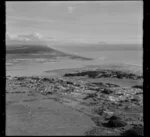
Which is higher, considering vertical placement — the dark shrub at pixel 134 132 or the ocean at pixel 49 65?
the ocean at pixel 49 65

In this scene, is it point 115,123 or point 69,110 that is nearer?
point 115,123

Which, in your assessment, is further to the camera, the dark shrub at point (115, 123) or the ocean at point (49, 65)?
the ocean at point (49, 65)

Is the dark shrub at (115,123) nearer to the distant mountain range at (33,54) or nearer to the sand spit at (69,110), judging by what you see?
the sand spit at (69,110)

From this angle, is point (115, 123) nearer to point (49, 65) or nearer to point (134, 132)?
point (134, 132)

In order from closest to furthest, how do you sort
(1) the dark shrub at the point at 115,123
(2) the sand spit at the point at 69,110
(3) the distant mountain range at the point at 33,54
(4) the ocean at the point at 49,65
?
(2) the sand spit at the point at 69,110 → (1) the dark shrub at the point at 115,123 → (4) the ocean at the point at 49,65 → (3) the distant mountain range at the point at 33,54

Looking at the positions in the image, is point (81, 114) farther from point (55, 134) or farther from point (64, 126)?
point (55, 134)

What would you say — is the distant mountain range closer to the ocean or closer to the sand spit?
the ocean

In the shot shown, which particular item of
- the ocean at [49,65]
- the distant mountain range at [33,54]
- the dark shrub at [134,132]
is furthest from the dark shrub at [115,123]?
the distant mountain range at [33,54]

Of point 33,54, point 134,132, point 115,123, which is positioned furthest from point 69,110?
point 33,54
